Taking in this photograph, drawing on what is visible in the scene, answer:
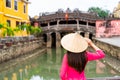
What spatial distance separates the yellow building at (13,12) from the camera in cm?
2049

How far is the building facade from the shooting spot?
20.5 meters

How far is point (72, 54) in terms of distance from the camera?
2.96 m

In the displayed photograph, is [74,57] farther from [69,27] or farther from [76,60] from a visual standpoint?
[69,27]

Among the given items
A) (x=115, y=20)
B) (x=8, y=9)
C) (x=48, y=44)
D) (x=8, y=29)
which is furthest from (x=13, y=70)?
(x=115, y=20)

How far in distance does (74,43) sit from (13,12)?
832 inches

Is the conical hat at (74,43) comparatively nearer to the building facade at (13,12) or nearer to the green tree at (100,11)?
the building facade at (13,12)

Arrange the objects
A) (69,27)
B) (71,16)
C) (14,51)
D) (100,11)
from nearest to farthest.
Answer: (14,51)
(69,27)
(71,16)
(100,11)

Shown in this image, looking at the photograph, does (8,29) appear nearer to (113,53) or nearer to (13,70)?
(13,70)

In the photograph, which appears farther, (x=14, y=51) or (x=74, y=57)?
(x=14, y=51)

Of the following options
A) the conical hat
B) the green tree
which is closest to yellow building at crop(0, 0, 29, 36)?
the conical hat

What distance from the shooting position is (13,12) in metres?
23.5

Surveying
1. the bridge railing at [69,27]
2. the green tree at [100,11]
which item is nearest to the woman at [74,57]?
the bridge railing at [69,27]

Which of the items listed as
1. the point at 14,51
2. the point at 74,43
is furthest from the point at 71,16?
the point at 74,43

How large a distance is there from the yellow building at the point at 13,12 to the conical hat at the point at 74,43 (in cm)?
1722
